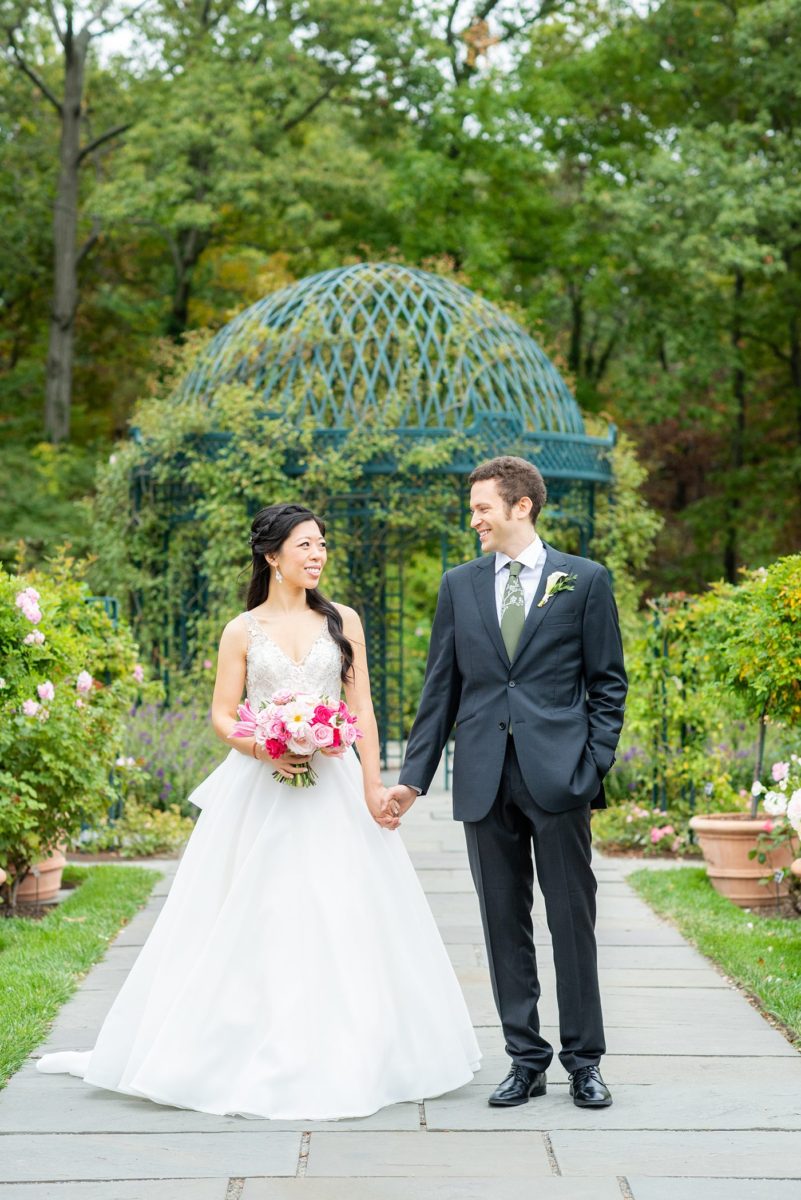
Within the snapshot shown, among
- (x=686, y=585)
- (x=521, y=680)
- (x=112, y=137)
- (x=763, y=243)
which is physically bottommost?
(x=686, y=585)

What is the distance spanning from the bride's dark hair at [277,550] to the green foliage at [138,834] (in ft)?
14.8

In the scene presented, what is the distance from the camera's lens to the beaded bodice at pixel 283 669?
15.9 ft

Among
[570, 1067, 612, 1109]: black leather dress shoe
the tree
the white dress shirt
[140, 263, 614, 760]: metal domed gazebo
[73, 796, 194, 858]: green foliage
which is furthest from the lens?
the tree

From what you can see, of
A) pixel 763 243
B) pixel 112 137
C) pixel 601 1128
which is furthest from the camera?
pixel 112 137

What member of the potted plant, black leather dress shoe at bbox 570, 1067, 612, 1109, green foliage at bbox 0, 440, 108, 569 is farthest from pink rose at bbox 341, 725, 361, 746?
green foliage at bbox 0, 440, 108, 569

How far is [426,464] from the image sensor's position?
12.7 metres

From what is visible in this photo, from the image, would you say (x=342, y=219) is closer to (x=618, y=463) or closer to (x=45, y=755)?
(x=618, y=463)

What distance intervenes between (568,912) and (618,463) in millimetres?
10736

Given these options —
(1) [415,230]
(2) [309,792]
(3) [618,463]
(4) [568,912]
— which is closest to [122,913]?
(2) [309,792]

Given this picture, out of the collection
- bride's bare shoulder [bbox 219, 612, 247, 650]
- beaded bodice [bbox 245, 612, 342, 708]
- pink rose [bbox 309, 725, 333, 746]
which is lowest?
pink rose [bbox 309, 725, 333, 746]

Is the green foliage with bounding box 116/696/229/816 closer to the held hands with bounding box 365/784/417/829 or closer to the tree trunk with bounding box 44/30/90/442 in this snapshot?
the held hands with bounding box 365/784/417/829

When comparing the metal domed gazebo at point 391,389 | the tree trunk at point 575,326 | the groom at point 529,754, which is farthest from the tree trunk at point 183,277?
the groom at point 529,754

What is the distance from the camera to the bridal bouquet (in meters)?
4.52

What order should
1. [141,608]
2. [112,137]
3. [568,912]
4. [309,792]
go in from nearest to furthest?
[568,912], [309,792], [141,608], [112,137]
